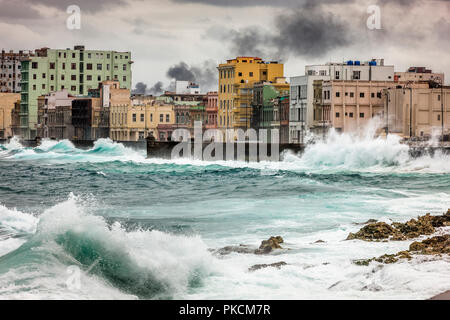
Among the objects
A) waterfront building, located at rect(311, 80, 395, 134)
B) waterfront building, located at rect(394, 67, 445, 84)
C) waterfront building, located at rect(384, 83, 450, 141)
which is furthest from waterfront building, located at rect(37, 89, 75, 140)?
waterfront building, located at rect(384, 83, 450, 141)

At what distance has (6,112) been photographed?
150 m

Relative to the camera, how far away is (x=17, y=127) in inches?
5699

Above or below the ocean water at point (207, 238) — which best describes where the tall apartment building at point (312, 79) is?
above

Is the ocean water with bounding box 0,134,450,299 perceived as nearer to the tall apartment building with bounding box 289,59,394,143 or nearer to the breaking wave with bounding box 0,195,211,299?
the breaking wave with bounding box 0,195,211,299

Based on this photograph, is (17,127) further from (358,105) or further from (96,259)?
(96,259)

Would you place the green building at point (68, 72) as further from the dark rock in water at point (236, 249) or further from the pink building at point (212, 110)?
the dark rock in water at point (236, 249)

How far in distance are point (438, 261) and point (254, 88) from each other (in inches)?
2823

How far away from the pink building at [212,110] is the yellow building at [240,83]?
334 centimetres

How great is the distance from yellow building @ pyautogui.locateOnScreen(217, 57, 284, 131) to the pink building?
11.0 ft

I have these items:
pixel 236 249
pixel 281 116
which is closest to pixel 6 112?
pixel 281 116

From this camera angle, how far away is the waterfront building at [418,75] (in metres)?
79.7

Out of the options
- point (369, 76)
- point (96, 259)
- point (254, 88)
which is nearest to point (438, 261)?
point (96, 259)

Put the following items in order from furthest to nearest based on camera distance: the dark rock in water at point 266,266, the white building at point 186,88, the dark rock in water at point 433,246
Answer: the white building at point 186,88, the dark rock in water at point 433,246, the dark rock in water at point 266,266

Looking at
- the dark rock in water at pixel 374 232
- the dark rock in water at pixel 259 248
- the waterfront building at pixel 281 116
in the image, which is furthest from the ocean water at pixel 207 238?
the waterfront building at pixel 281 116
